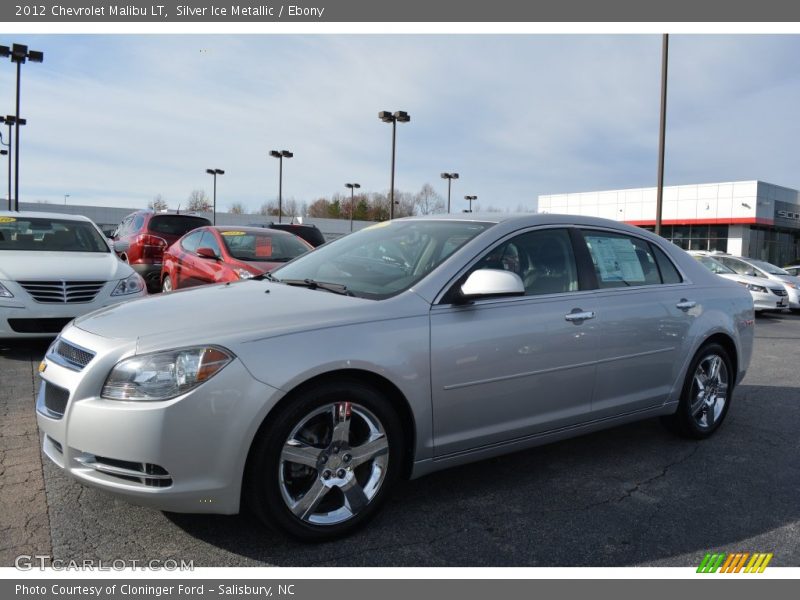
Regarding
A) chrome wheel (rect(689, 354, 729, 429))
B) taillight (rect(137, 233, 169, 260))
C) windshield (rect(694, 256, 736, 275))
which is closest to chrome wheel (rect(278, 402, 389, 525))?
chrome wheel (rect(689, 354, 729, 429))

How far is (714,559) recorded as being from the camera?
2891 millimetres

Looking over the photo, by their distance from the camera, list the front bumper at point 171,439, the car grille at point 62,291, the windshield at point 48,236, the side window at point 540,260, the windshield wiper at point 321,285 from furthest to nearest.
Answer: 1. the windshield at point 48,236
2. the car grille at point 62,291
3. the side window at point 540,260
4. the windshield wiper at point 321,285
5. the front bumper at point 171,439

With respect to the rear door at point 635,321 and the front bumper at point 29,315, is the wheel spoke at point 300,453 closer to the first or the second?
the rear door at point 635,321

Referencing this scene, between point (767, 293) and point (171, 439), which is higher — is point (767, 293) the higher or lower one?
the higher one

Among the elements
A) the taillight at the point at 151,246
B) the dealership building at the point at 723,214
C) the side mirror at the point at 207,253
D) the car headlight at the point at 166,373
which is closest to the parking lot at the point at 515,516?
the car headlight at the point at 166,373

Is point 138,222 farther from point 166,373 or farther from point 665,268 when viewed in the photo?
point 166,373

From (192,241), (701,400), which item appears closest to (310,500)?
(701,400)

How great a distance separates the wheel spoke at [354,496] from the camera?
2.97 m

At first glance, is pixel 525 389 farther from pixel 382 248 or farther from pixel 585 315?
pixel 382 248

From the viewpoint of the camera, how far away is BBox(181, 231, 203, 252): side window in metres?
9.33

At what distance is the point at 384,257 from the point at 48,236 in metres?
5.84

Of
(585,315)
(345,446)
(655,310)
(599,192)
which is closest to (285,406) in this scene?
(345,446)

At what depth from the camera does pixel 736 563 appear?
2869mm

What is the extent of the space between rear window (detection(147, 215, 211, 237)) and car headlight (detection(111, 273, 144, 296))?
5386 mm
